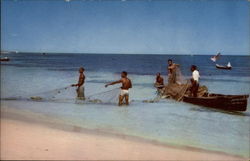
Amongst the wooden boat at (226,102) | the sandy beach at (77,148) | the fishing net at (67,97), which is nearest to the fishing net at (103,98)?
the fishing net at (67,97)

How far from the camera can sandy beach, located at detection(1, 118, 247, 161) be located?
12.1 feet

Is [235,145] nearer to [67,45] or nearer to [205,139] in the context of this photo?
[205,139]

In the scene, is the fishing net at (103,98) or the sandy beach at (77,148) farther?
the fishing net at (103,98)

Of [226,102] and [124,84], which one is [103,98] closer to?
[124,84]

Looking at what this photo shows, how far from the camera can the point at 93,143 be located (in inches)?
162

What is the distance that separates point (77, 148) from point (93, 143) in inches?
9.9

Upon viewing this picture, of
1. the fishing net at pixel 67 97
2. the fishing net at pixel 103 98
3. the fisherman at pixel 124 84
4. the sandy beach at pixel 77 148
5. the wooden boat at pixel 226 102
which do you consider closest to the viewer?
the sandy beach at pixel 77 148

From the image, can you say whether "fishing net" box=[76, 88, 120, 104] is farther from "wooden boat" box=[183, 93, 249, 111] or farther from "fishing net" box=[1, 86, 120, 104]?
"wooden boat" box=[183, 93, 249, 111]

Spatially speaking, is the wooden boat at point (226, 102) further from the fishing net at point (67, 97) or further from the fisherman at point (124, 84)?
the fishing net at point (67, 97)

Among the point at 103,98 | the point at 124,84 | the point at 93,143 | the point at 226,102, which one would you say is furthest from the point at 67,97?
the point at 226,102

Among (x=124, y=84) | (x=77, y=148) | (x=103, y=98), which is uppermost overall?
(x=124, y=84)

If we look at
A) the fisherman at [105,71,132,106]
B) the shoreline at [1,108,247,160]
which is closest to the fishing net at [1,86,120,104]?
the fisherman at [105,71,132,106]

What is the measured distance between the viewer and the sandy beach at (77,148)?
3689mm

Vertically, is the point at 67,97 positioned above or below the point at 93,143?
above
